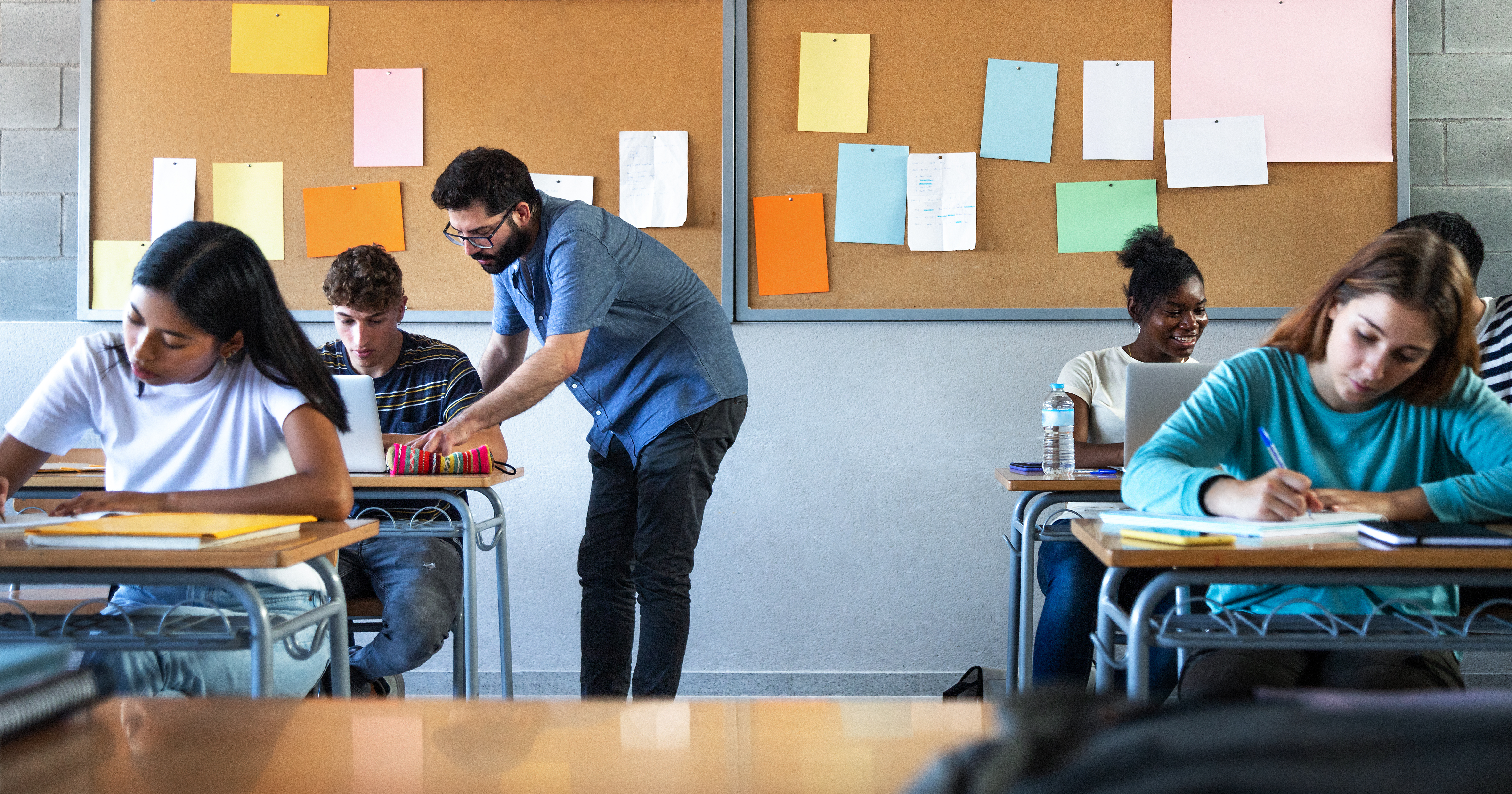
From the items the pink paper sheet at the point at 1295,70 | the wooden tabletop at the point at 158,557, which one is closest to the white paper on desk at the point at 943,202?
the pink paper sheet at the point at 1295,70

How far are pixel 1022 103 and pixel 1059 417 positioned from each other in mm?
956

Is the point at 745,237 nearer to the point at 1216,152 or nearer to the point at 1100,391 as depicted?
the point at 1100,391

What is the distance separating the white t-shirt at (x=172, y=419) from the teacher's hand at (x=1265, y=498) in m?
1.29

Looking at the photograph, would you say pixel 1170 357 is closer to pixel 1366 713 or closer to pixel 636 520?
pixel 636 520

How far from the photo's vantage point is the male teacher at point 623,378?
2.16 m

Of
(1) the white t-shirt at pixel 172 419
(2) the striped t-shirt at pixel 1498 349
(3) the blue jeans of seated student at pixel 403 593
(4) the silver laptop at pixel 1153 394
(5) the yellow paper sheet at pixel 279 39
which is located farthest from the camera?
(5) the yellow paper sheet at pixel 279 39

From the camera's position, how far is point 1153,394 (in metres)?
2.00

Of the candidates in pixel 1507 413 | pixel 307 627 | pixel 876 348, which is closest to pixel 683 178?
pixel 876 348

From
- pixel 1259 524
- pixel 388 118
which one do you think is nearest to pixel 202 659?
pixel 1259 524

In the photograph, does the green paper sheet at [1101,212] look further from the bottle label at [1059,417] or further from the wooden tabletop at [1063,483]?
the wooden tabletop at [1063,483]

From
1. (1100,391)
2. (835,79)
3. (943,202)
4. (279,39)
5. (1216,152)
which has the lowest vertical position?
(1100,391)

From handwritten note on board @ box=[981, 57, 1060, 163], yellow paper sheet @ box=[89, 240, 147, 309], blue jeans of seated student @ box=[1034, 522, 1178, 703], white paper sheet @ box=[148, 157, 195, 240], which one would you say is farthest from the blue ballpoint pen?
yellow paper sheet @ box=[89, 240, 147, 309]

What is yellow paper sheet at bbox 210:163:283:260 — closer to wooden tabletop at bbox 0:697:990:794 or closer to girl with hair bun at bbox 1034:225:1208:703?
girl with hair bun at bbox 1034:225:1208:703

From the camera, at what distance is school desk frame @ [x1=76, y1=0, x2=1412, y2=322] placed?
2922 millimetres
